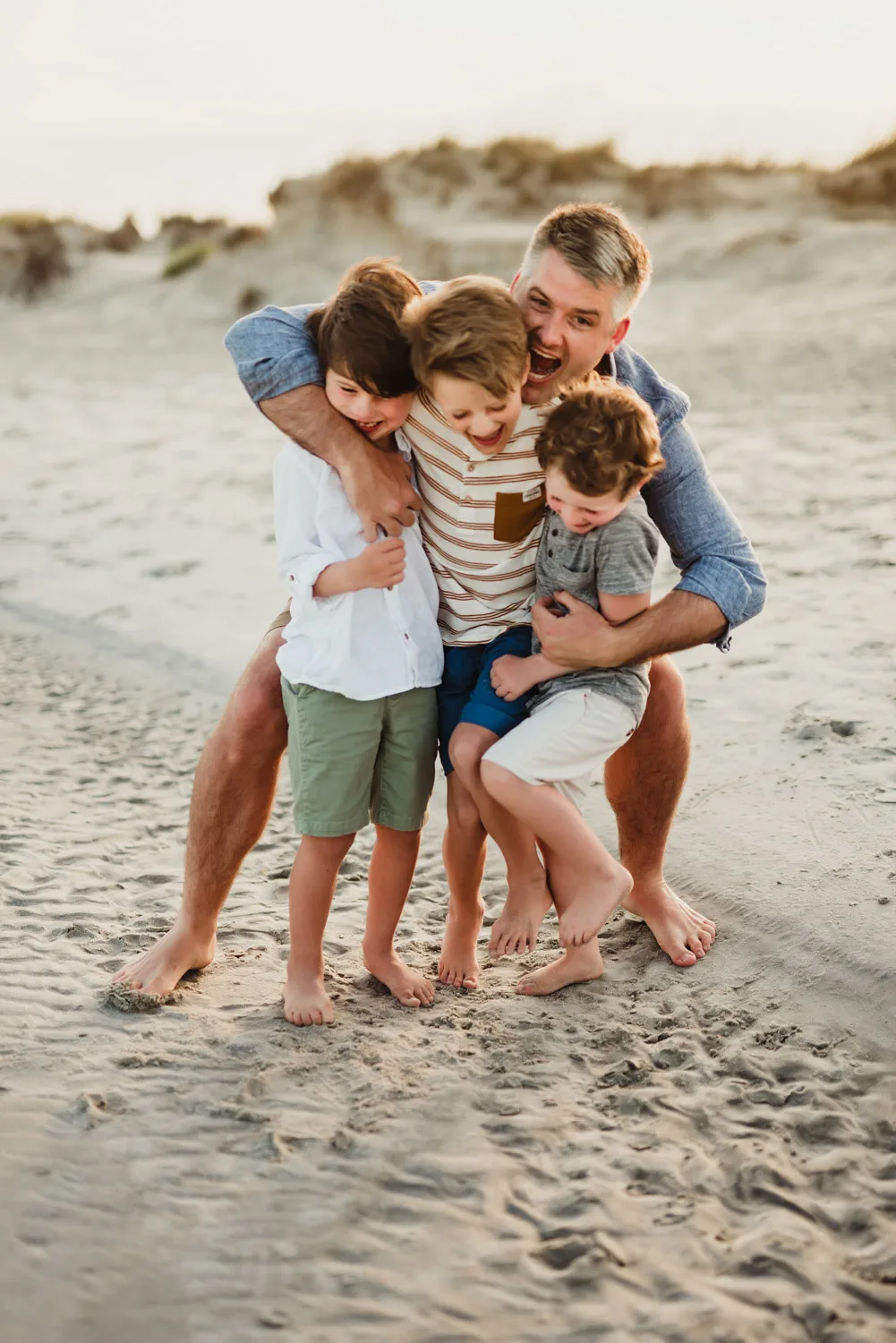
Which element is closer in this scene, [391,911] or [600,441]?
[600,441]

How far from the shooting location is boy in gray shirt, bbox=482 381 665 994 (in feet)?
9.29

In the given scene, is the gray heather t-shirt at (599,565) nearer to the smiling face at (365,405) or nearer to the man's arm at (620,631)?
the man's arm at (620,631)

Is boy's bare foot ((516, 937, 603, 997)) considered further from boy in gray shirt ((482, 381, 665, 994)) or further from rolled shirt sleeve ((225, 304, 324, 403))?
rolled shirt sleeve ((225, 304, 324, 403))

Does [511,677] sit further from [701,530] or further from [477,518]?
[701,530]

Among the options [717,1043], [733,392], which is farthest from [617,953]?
[733,392]

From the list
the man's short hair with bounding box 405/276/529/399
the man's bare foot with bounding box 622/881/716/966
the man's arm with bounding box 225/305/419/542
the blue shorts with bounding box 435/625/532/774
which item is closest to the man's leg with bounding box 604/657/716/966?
the man's bare foot with bounding box 622/881/716/966

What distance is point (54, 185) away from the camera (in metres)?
22.6

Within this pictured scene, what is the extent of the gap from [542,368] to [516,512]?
306 mm

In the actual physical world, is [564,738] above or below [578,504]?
below

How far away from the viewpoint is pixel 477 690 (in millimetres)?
3059

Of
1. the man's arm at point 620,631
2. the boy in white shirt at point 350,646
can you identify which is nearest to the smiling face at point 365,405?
the boy in white shirt at point 350,646

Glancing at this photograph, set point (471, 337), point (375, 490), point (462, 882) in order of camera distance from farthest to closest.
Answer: point (462, 882) → point (375, 490) → point (471, 337)

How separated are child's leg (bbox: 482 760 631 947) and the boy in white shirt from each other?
0.25 m

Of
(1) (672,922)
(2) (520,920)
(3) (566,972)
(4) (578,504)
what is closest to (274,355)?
(4) (578,504)
